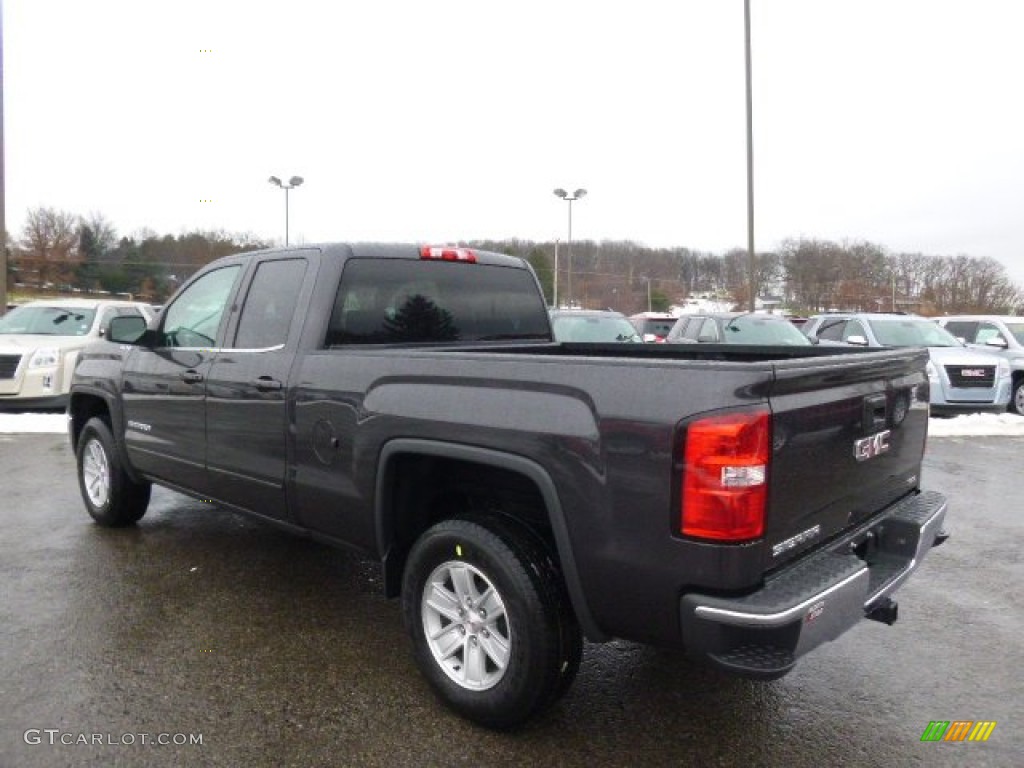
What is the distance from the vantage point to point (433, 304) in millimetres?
4250

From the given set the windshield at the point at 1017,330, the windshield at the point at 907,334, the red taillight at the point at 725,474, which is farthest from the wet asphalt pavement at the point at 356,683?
the windshield at the point at 1017,330

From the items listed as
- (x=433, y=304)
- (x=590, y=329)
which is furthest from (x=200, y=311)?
(x=590, y=329)

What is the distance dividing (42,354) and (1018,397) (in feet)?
50.8

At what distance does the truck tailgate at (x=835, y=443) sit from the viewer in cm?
250

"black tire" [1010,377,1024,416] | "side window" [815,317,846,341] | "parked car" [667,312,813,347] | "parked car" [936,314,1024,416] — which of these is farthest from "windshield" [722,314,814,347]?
"black tire" [1010,377,1024,416]

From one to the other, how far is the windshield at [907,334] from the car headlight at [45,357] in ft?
42.2

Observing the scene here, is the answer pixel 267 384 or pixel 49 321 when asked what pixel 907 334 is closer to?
pixel 267 384

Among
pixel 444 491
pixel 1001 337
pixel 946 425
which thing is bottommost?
pixel 946 425

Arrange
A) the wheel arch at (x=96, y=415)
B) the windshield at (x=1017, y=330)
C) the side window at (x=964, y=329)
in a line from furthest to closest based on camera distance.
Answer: the side window at (x=964, y=329), the windshield at (x=1017, y=330), the wheel arch at (x=96, y=415)

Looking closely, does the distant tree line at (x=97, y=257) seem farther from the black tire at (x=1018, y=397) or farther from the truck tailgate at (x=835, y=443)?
the truck tailgate at (x=835, y=443)

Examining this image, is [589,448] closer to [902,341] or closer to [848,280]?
[902,341]

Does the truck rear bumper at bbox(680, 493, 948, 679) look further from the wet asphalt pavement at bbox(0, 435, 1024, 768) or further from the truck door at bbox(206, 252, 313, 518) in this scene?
the truck door at bbox(206, 252, 313, 518)

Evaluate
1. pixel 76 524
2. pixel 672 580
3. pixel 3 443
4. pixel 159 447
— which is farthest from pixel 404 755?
pixel 3 443

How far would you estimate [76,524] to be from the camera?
580 cm
